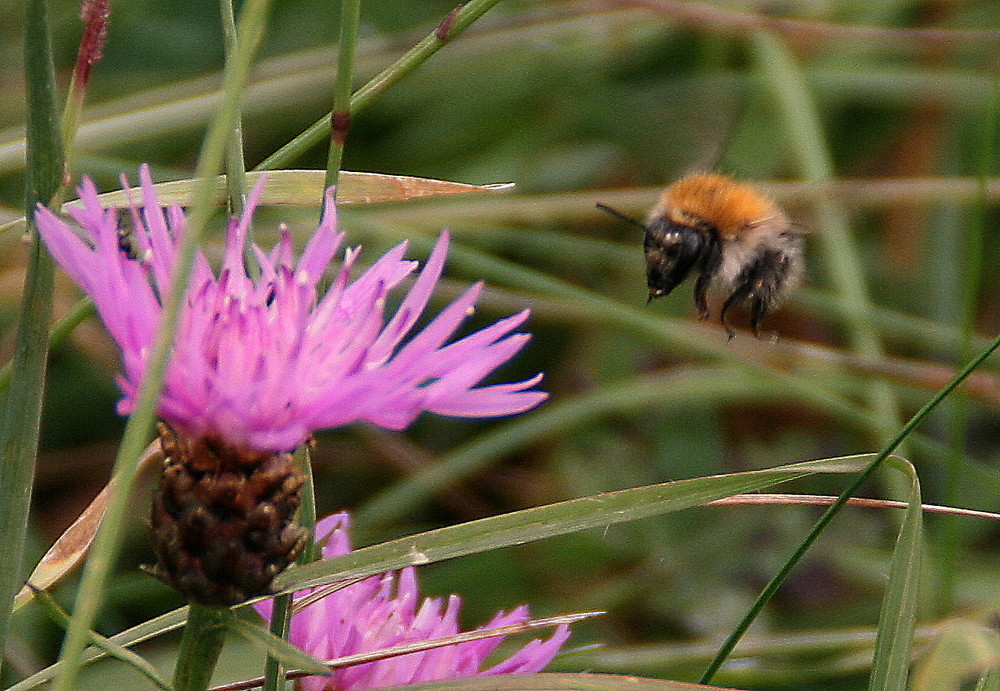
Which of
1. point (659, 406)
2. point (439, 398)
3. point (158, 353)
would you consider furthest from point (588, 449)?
point (158, 353)

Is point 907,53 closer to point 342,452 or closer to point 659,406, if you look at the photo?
point 659,406

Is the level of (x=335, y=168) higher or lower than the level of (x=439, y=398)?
higher

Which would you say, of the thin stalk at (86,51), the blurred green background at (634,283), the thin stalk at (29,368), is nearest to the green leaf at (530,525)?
the thin stalk at (29,368)

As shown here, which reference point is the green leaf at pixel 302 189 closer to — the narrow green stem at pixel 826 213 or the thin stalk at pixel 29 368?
the thin stalk at pixel 29 368

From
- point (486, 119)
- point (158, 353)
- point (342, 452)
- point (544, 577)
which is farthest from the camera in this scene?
point (486, 119)

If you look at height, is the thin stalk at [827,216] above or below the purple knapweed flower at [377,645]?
above

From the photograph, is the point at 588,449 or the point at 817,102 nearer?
the point at 588,449

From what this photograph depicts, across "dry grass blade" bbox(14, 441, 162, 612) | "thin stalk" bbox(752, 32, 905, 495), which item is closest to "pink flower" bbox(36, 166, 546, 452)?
"dry grass blade" bbox(14, 441, 162, 612)

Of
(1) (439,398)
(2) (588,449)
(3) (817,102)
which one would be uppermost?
(3) (817,102)
